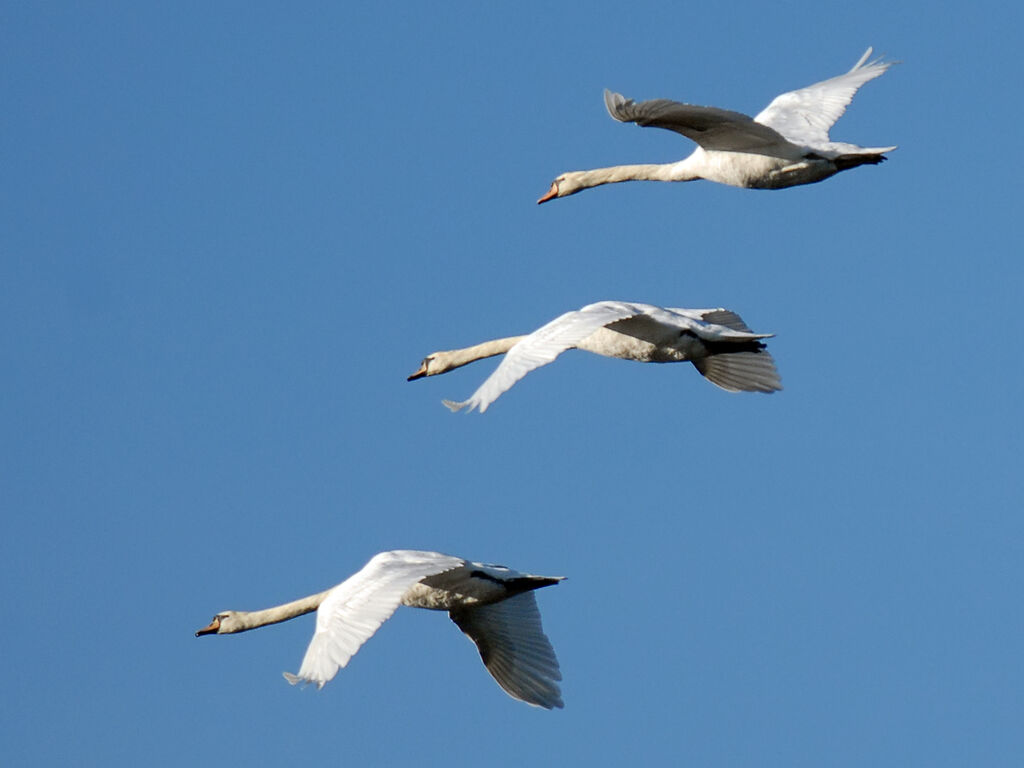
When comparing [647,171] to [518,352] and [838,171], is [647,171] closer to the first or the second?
[838,171]

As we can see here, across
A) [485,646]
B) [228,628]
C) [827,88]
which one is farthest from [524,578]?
[827,88]

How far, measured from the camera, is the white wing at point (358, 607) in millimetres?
23344

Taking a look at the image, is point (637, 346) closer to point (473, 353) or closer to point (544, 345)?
point (544, 345)

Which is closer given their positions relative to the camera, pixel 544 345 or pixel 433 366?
pixel 544 345

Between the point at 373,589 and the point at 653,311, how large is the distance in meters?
5.24

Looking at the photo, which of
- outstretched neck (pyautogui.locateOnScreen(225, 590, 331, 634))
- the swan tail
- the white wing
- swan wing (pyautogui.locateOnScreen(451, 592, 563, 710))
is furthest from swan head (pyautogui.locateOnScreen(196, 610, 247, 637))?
the swan tail

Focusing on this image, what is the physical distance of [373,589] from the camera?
966 inches

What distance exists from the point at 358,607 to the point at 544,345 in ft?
11.3

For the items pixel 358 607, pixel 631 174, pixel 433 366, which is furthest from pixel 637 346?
pixel 358 607

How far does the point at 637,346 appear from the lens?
91.9ft

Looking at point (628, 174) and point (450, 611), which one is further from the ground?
point (628, 174)

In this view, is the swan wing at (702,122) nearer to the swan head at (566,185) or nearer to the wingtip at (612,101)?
the wingtip at (612,101)

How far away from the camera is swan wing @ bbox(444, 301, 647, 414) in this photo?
80.2 ft

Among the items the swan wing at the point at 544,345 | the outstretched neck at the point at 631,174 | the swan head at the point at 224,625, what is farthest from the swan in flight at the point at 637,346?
the swan head at the point at 224,625
